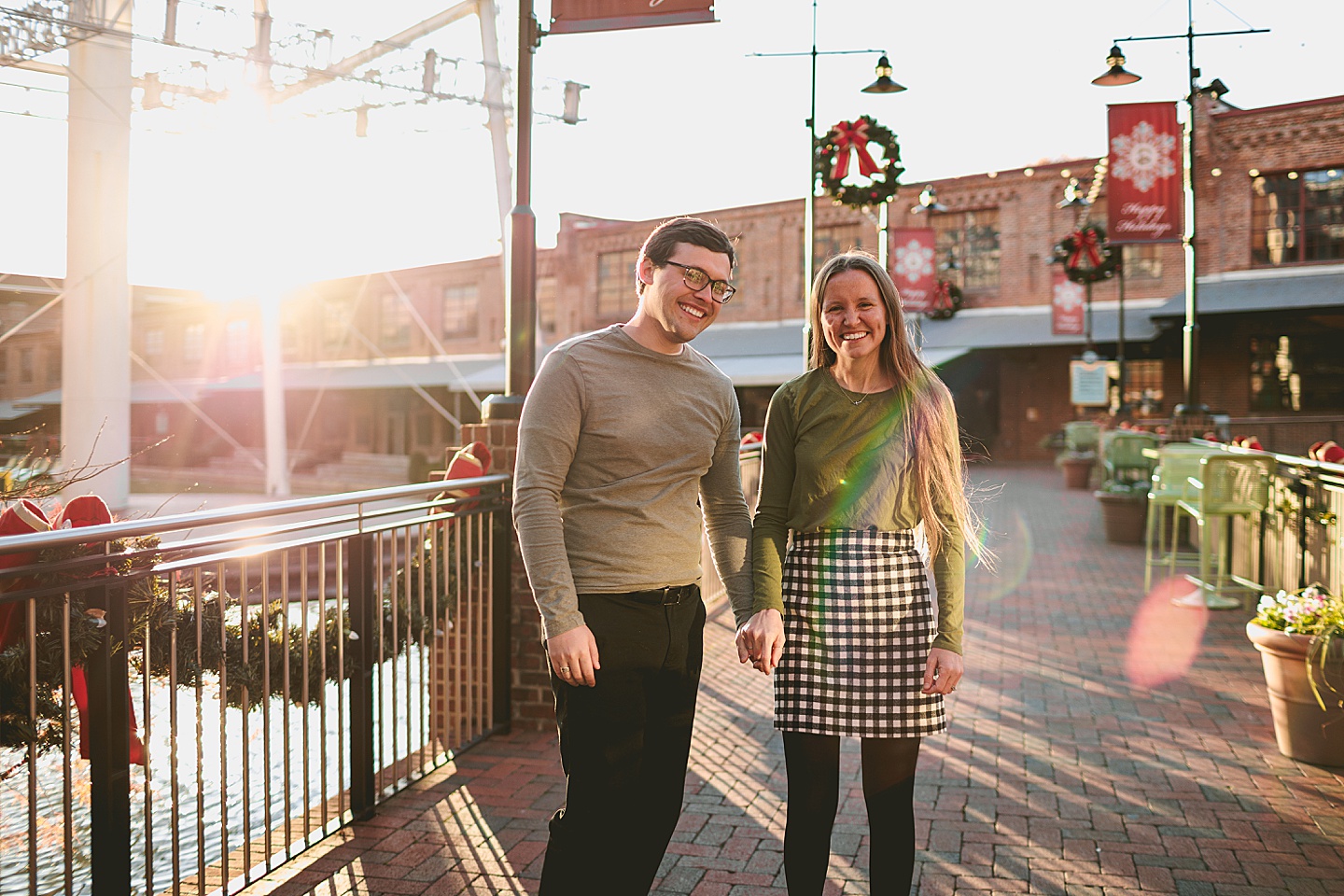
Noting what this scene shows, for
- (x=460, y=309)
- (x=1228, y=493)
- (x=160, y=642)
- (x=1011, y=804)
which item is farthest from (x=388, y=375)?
(x=160, y=642)

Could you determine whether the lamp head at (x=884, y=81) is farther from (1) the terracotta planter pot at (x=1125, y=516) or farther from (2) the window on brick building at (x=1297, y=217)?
(2) the window on brick building at (x=1297, y=217)

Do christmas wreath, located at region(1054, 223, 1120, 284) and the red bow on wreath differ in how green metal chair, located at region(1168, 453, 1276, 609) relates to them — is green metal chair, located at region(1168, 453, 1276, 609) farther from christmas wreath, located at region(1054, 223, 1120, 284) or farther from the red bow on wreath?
christmas wreath, located at region(1054, 223, 1120, 284)

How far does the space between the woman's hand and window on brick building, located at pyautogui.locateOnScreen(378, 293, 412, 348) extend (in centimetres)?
4016

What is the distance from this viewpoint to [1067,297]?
2423 cm

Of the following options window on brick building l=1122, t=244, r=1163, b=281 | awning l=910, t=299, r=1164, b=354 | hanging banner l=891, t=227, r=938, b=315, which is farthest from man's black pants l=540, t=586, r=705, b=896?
window on brick building l=1122, t=244, r=1163, b=281

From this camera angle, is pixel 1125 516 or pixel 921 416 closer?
pixel 921 416

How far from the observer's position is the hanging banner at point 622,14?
4504 mm

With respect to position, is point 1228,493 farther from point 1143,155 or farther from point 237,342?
point 237,342

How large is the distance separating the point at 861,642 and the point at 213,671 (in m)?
1.99

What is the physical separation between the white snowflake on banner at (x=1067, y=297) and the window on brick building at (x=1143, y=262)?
5837 mm

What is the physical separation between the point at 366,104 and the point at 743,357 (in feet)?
47.8

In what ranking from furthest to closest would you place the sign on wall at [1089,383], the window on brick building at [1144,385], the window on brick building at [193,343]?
the window on brick building at [193,343], the window on brick building at [1144,385], the sign on wall at [1089,383]

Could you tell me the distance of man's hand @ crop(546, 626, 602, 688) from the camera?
7.48ft

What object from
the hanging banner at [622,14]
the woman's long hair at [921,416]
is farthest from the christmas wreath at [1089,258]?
the woman's long hair at [921,416]
